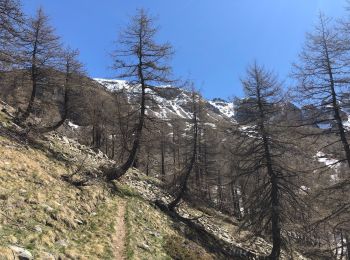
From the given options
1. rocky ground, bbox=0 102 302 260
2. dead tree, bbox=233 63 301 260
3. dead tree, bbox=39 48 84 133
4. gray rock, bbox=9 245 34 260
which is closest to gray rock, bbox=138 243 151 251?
rocky ground, bbox=0 102 302 260

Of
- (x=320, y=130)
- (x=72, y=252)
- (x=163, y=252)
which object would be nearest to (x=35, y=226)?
(x=72, y=252)

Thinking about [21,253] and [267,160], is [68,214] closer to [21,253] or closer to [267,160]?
[21,253]

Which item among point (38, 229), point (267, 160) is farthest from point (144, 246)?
point (267, 160)

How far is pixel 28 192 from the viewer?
1298 centimetres

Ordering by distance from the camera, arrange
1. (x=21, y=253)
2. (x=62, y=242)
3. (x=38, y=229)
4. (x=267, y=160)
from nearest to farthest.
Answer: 1. (x=21, y=253)
2. (x=38, y=229)
3. (x=62, y=242)
4. (x=267, y=160)

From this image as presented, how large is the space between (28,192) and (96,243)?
119 inches

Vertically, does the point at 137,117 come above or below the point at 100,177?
above

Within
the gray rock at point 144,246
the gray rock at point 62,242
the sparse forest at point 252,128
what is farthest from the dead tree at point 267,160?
the gray rock at point 62,242

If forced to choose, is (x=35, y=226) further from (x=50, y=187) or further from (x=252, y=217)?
(x=252, y=217)

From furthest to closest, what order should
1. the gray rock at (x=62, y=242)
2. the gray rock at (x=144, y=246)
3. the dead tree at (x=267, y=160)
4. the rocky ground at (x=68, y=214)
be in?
1. the dead tree at (x=267, y=160)
2. the gray rock at (x=144, y=246)
3. the gray rock at (x=62, y=242)
4. the rocky ground at (x=68, y=214)

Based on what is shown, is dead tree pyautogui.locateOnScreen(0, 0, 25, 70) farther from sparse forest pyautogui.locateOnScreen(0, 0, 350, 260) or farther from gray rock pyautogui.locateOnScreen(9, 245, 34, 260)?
gray rock pyautogui.locateOnScreen(9, 245, 34, 260)

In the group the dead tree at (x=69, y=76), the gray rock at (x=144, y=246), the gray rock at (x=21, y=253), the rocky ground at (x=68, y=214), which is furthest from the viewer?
the dead tree at (x=69, y=76)

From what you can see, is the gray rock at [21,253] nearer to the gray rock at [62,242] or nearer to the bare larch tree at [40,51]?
the gray rock at [62,242]

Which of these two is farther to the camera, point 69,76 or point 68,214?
point 69,76
